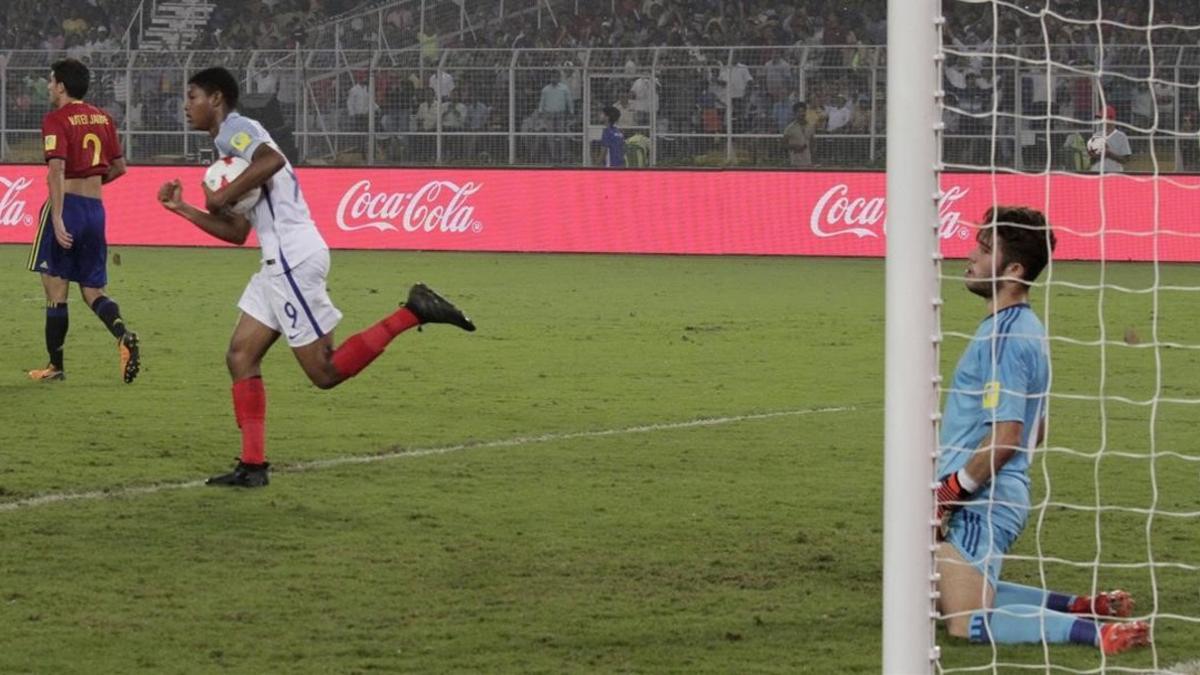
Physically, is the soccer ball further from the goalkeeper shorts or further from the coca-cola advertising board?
the coca-cola advertising board

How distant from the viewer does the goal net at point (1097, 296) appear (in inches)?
221

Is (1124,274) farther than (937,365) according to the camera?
Yes

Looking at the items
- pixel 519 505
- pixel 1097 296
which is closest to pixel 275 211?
pixel 519 505

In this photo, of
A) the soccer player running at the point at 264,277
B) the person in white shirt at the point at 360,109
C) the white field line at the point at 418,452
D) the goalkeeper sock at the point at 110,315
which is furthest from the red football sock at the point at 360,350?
the person in white shirt at the point at 360,109

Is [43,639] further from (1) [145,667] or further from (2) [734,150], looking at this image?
(2) [734,150]

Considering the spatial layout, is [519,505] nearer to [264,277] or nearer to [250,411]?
[250,411]

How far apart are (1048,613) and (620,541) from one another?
198 centimetres

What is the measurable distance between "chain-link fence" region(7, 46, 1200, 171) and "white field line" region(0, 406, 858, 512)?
1303 centimetres

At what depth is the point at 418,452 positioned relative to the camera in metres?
9.42

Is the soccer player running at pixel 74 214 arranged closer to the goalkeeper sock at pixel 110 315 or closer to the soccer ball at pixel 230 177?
the goalkeeper sock at pixel 110 315

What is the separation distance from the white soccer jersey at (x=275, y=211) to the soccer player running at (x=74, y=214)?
12.0 feet

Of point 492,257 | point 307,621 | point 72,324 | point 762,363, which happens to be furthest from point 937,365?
point 492,257

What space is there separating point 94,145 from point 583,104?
14.7m

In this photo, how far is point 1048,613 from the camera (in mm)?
5672
